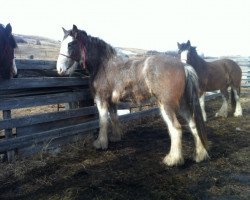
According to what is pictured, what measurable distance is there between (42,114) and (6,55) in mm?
1326

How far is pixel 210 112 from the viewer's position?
453 inches

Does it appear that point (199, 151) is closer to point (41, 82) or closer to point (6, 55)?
point (41, 82)

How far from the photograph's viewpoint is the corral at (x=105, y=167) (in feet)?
14.8

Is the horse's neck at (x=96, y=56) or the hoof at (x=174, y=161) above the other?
the horse's neck at (x=96, y=56)

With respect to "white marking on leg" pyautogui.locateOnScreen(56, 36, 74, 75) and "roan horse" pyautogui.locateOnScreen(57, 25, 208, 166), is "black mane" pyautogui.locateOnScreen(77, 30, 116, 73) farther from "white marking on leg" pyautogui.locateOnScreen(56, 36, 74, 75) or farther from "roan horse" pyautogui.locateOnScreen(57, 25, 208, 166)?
"white marking on leg" pyautogui.locateOnScreen(56, 36, 74, 75)

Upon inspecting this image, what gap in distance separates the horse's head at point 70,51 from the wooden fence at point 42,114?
0.29 metres

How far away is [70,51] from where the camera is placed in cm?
650

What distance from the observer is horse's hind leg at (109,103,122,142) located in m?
7.02

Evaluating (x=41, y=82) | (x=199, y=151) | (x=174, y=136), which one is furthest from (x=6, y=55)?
(x=199, y=151)

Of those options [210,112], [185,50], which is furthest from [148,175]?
[210,112]

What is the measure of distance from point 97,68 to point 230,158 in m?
3.34

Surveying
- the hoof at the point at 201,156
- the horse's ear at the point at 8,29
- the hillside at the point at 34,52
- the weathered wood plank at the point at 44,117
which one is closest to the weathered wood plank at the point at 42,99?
the weathered wood plank at the point at 44,117

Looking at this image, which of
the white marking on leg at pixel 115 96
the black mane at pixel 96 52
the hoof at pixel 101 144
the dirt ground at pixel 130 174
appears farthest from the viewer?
the black mane at pixel 96 52

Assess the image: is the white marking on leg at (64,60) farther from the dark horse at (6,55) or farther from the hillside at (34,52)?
the hillside at (34,52)
